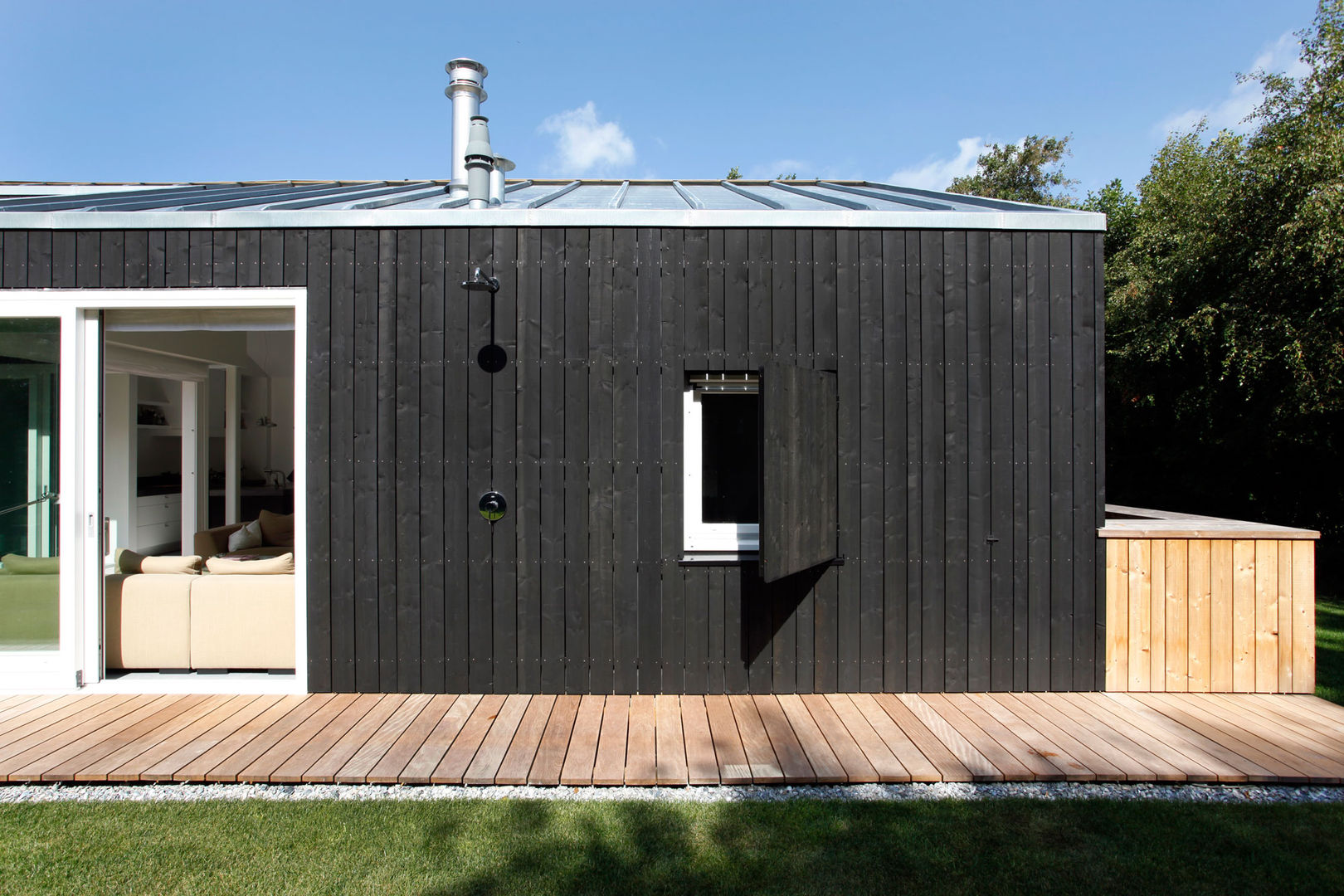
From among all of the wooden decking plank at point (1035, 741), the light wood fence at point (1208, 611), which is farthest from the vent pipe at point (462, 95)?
the light wood fence at point (1208, 611)

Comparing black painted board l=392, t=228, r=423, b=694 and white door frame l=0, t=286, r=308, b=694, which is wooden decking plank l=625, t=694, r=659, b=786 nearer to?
black painted board l=392, t=228, r=423, b=694

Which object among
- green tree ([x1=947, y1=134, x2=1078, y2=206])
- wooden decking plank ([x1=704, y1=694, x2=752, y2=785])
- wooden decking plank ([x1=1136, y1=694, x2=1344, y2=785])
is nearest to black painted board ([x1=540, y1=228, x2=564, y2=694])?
wooden decking plank ([x1=704, y1=694, x2=752, y2=785])

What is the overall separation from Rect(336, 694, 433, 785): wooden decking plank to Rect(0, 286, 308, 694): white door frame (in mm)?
634

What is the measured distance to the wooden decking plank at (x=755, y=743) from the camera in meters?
2.49

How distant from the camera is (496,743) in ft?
9.05

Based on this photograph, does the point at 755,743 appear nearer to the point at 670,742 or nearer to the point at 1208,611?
the point at 670,742

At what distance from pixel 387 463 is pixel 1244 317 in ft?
29.2

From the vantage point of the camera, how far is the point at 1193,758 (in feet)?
8.61

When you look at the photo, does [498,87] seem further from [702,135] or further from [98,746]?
[702,135]

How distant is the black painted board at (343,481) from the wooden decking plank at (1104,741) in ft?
11.1

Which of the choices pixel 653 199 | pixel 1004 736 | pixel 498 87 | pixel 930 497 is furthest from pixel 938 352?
pixel 498 87

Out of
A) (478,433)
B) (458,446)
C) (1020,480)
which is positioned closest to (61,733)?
(458,446)

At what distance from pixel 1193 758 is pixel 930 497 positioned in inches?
57.2

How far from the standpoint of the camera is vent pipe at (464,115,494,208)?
141 inches
